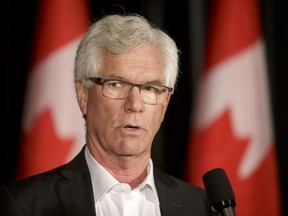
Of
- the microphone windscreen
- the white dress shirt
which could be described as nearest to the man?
the white dress shirt

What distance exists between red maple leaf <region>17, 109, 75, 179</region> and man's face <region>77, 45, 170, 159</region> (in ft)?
1.96

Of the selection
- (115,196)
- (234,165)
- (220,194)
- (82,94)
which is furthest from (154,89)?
(234,165)

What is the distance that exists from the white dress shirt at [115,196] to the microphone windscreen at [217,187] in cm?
37

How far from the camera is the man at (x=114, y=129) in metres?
1.74

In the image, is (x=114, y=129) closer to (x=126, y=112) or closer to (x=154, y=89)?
(x=126, y=112)

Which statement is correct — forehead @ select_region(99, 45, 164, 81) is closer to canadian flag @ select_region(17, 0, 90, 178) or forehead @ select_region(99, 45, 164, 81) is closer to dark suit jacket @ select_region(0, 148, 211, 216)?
dark suit jacket @ select_region(0, 148, 211, 216)

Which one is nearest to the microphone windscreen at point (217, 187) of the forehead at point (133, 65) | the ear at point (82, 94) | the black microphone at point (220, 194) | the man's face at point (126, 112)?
the black microphone at point (220, 194)

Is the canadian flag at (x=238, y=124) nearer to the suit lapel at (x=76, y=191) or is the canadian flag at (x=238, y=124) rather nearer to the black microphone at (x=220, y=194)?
the suit lapel at (x=76, y=191)

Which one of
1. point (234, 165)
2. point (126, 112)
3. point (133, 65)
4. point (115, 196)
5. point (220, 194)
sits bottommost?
point (234, 165)

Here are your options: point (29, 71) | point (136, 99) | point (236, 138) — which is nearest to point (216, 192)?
point (136, 99)

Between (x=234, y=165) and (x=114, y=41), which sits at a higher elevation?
(x=114, y=41)

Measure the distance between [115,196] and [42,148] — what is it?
68cm

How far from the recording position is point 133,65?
179 cm

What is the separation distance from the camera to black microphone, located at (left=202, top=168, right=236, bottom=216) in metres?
1.42
